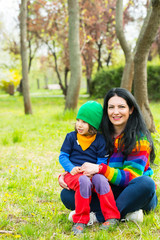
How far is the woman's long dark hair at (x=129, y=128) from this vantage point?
8.05 feet

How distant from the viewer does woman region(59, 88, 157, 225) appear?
229 centimetres

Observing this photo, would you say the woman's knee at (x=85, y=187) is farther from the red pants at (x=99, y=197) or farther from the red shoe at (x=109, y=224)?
the red shoe at (x=109, y=224)

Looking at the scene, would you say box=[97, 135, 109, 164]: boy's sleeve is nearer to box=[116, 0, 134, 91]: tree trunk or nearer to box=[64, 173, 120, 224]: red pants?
box=[64, 173, 120, 224]: red pants

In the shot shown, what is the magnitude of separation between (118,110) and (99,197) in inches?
34.0

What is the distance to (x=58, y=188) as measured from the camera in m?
3.40

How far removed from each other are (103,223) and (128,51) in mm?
6146

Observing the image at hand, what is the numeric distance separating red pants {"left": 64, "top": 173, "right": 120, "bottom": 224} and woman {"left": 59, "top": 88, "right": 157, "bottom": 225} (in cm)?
8

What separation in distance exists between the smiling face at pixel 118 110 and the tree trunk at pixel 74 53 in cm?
611

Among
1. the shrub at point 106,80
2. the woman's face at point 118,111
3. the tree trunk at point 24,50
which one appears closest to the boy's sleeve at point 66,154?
the woman's face at point 118,111

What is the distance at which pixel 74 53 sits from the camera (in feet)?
27.5

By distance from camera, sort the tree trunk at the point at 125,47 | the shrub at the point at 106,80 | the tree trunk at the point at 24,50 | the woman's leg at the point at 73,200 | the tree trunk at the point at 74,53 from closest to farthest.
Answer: the woman's leg at the point at 73,200 < the tree trunk at the point at 125,47 < the tree trunk at the point at 74,53 < the tree trunk at the point at 24,50 < the shrub at the point at 106,80

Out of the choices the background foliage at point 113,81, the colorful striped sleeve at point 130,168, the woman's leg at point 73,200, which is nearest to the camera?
the colorful striped sleeve at point 130,168

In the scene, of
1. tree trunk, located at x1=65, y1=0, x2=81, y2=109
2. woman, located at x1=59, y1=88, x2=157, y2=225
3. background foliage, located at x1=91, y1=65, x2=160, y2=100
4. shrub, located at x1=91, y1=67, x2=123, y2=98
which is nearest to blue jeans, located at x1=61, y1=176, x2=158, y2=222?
woman, located at x1=59, y1=88, x2=157, y2=225

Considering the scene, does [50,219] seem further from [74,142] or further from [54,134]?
[54,134]
